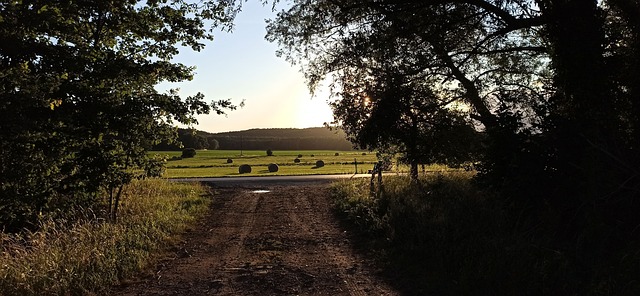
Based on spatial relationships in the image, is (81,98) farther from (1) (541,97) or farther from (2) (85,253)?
(1) (541,97)

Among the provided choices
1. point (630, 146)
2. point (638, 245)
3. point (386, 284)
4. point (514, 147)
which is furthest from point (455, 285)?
point (630, 146)

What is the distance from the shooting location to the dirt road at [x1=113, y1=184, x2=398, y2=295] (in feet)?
19.6

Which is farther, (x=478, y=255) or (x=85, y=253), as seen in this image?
(x=85, y=253)

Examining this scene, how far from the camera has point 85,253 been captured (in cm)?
677

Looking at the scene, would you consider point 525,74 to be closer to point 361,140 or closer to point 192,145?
point 361,140

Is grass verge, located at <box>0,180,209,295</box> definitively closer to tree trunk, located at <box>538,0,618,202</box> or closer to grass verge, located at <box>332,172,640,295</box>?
grass verge, located at <box>332,172,640,295</box>

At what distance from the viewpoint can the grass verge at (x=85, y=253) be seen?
574 cm

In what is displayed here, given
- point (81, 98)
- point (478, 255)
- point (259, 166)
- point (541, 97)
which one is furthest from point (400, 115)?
point (259, 166)

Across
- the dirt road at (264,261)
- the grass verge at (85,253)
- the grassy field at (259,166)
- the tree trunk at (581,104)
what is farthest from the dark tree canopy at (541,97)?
the grassy field at (259,166)

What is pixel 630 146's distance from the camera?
7219 mm

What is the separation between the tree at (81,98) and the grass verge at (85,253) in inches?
39.5

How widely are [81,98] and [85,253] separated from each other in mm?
4399

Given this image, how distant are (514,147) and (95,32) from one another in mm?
9653

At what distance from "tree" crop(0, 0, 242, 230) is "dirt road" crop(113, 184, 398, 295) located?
2.82m
